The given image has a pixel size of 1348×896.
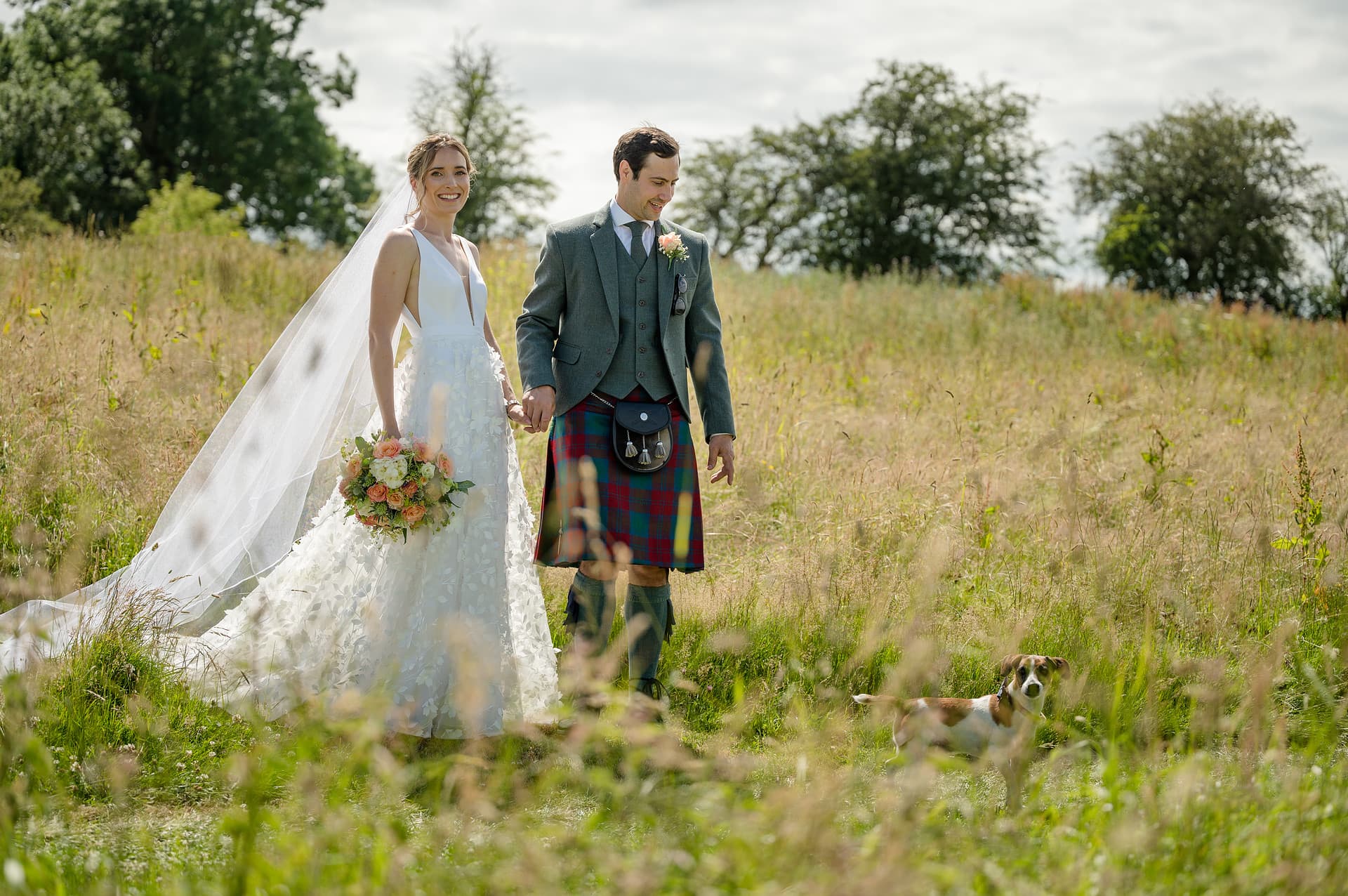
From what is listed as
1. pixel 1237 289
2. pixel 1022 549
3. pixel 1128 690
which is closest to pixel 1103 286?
pixel 1022 549

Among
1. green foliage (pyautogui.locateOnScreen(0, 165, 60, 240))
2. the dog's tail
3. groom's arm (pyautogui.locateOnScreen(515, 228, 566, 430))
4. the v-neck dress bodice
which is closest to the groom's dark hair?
groom's arm (pyautogui.locateOnScreen(515, 228, 566, 430))

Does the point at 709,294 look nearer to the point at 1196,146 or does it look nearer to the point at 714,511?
the point at 714,511

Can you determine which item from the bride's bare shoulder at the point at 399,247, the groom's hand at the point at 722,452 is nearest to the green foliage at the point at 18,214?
the bride's bare shoulder at the point at 399,247

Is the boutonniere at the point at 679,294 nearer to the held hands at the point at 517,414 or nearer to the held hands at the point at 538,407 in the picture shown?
the held hands at the point at 538,407

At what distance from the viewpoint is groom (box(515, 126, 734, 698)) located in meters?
4.19

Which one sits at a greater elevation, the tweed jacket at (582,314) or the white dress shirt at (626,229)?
the white dress shirt at (626,229)

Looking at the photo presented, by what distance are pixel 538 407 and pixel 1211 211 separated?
101 ft

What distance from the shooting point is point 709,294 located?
4516 mm

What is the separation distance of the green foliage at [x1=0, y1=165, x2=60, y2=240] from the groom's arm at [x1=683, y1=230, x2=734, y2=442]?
8003 millimetres

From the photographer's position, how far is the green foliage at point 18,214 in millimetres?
10030

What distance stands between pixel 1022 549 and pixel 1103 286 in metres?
10.5

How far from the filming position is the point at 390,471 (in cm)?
382

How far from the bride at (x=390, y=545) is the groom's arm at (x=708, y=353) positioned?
798 millimetres

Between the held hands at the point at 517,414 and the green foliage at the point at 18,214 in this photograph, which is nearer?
the held hands at the point at 517,414
